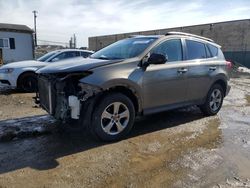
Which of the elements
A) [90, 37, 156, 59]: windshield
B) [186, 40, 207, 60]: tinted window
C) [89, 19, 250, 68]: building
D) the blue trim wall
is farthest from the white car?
[89, 19, 250, 68]: building

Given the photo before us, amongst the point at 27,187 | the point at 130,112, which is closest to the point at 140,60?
the point at 130,112

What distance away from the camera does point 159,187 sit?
3543 mm

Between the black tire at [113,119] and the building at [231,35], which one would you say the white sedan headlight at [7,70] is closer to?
the black tire at [113,119]

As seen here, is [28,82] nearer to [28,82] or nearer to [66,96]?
[28,82]

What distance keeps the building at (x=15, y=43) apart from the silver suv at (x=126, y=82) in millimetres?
23733

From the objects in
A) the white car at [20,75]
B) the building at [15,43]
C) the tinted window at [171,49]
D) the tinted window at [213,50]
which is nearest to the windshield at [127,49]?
the tinted window at [171,49]

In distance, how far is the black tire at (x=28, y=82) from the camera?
9.67 m

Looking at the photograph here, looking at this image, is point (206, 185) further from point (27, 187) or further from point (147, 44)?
point (147, 44)

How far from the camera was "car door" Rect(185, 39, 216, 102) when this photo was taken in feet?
20.4

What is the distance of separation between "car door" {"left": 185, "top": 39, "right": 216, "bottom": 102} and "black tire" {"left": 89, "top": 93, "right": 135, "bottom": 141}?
1.72 m

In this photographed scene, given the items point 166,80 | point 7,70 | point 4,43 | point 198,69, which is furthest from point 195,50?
point 4,43

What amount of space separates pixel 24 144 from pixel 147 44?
2.82m

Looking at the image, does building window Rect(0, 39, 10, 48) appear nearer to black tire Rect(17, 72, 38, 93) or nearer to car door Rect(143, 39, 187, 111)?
black tire Rect(17, 72, 38, 93)

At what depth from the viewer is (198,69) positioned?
637 cm
